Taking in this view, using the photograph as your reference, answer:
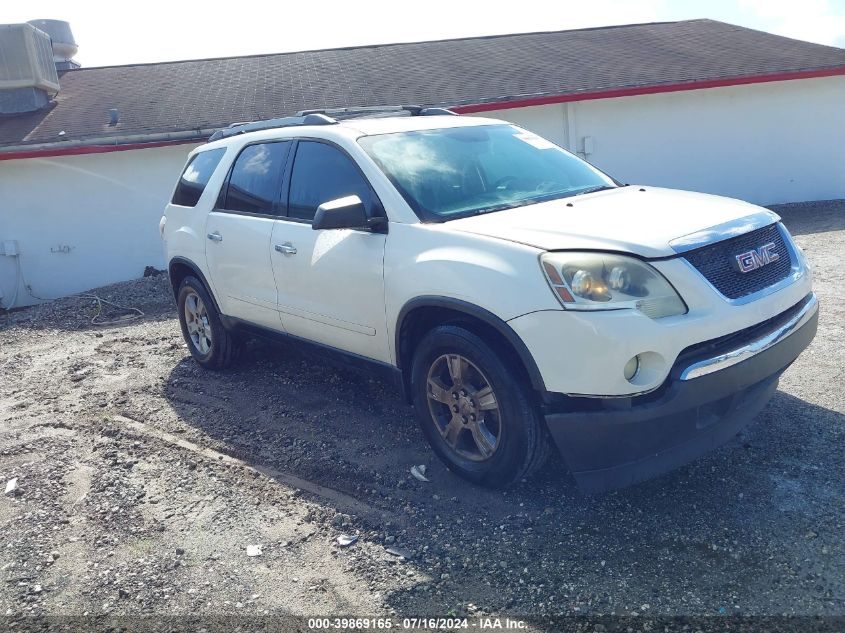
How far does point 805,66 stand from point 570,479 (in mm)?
14039

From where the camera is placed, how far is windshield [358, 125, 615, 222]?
4.39 metres

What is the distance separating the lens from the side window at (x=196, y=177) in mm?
6289

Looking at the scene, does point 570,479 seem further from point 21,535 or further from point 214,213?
point 214,213

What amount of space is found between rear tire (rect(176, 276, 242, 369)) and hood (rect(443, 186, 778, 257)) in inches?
118

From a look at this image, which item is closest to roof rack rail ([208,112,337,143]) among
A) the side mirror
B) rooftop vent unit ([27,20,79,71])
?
the side mirror

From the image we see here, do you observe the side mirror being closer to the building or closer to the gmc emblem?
the gmc emblem

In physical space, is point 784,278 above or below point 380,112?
below

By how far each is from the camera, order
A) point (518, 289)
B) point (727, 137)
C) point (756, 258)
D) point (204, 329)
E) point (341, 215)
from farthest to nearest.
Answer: point (727, 137)
point (204, 329)
point (341, 215)
point (756, 258)
point (518, 289)

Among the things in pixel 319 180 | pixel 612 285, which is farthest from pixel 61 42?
pixel 612 285

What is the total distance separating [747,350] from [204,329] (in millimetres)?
4646

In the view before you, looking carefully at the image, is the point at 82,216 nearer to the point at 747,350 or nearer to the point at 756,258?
the point at 756,258

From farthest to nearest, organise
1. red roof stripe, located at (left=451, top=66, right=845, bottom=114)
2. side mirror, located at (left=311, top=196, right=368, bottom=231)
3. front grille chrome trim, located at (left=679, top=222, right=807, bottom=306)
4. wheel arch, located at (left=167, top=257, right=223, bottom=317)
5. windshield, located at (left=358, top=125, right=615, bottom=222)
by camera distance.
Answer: red roof stripe, located at (left=451, top=66, right=845, bottom=114) → wheel arch, located at (left=167, top=257, right=223, bottom=317) → windshield, located at (left=358, top=125, right=615, bottom=222) → side mirror, located at (left=311, top=196, right=368, bottom=231) → front grille chrome trim, located at (left=679, top=222, right=807, bottom=306)

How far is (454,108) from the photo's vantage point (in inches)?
528

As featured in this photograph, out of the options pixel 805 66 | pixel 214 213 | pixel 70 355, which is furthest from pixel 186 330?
pixel 805 66
